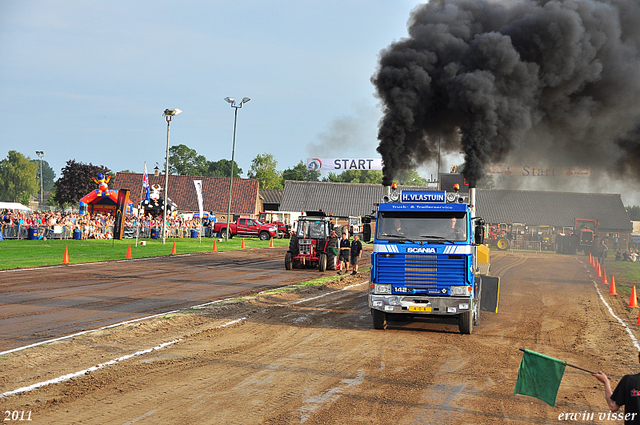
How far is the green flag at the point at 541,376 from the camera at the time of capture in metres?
5.21

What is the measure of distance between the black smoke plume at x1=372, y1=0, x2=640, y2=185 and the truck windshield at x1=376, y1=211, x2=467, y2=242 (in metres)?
7.91

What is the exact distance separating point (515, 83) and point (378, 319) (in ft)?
41.8

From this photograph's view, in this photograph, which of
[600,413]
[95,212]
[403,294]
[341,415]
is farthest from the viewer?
[95,212]

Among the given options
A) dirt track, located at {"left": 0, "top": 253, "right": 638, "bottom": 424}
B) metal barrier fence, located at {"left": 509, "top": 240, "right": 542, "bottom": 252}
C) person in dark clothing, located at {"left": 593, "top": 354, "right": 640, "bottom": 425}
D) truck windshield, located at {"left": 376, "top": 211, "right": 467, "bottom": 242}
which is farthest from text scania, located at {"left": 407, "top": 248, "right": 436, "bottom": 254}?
metal barrier fence, located at {"left": 509, "top": 240, "right": 542, "bottom": 252}

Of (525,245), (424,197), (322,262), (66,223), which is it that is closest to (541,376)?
(424,197)

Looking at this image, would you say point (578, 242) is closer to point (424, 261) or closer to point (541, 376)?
point (424, 261)

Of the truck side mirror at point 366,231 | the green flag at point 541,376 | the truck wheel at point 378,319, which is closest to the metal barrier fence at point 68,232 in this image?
the truck side mirror at point 366,231

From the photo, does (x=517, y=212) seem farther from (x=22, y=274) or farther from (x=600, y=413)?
(x=600, y=413)

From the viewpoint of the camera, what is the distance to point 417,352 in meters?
9.80

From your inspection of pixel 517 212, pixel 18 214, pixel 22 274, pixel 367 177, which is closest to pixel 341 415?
pixel 22 274

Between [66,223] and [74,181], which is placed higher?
[74,181]

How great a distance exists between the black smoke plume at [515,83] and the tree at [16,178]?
108989mm

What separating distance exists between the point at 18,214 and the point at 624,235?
6533 centimetres

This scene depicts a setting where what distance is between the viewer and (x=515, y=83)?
20500 millimetres
